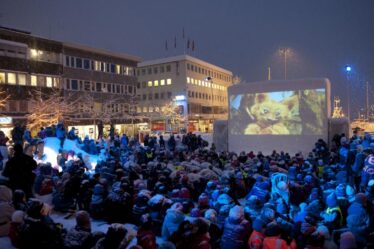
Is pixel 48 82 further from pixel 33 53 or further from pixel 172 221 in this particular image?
pixel 172 221

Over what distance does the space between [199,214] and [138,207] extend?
1900 mm

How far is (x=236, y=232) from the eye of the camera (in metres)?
6.26

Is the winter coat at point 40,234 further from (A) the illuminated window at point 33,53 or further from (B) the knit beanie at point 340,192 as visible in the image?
→ (A) the illuminated window at point 33,53

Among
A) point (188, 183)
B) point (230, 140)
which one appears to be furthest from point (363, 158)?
point (230, 140)

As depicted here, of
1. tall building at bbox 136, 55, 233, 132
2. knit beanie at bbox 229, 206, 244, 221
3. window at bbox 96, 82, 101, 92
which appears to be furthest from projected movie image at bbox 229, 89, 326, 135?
tall building at bbox 136, 55, 233, 132

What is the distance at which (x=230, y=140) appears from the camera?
25.8 metres

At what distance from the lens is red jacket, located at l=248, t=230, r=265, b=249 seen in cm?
577

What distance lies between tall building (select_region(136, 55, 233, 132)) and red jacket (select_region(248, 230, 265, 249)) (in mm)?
61057

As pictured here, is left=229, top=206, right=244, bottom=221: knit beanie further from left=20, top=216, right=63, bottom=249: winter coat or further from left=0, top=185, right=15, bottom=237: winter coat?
left=0, top=185, right=15, bottom=237: winter coat

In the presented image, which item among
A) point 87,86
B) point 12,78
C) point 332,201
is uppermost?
point 87,86

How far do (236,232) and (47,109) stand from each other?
34575mm

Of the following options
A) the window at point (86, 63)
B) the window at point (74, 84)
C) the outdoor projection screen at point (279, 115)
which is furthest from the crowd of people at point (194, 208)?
the window at point (86, 63)

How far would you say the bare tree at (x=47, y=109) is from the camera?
35219 mm

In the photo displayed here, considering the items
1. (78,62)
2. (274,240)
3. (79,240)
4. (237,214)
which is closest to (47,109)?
(78,62)
